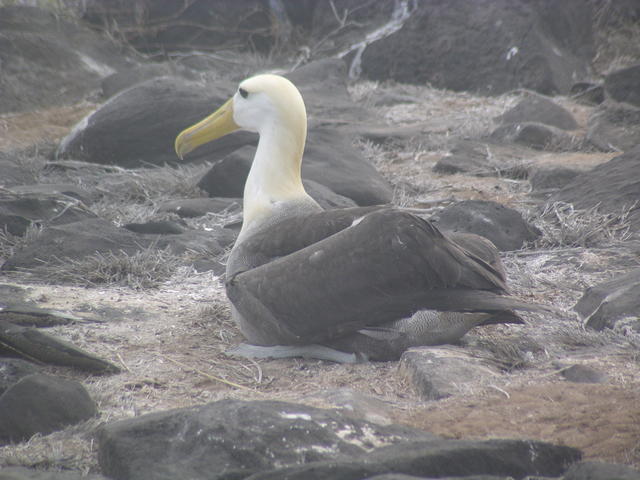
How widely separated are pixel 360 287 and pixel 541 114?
610 centimetres

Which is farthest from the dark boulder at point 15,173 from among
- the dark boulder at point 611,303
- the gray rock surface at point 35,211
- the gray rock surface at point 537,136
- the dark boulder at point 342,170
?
the dark boulder at point 611,303

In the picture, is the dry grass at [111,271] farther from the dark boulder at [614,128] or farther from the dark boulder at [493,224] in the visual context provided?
the dark boulder at [614,128]

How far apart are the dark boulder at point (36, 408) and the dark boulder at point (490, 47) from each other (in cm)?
875

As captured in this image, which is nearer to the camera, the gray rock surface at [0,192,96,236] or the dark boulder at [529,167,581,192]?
the gray rock surface at [0,192,96,236]

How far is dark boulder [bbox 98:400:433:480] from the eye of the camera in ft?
6.98

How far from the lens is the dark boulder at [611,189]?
16.9 ft

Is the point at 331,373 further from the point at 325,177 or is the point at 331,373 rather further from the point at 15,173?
the point at 15,173

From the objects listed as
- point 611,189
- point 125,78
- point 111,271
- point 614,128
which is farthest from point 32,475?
point 125,78

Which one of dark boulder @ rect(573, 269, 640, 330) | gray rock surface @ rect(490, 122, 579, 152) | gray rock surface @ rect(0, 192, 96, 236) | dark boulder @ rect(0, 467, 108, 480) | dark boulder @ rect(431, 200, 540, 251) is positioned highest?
gray rock surface @ rect(490, 122, 579, 152)

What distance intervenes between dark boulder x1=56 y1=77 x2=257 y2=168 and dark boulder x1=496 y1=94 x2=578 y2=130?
9.82 feet

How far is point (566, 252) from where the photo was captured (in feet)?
15.4

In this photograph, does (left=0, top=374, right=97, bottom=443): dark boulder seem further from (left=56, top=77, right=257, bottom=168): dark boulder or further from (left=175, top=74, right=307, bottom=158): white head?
(left=56, top=77, right=257, bottom=168): dark boulder

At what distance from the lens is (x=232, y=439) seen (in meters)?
2.18

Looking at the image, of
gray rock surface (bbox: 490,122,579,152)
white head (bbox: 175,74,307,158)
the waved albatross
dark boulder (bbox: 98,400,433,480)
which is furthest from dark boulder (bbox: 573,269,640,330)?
gray rock surface (bbox: 490,122,579,152)
